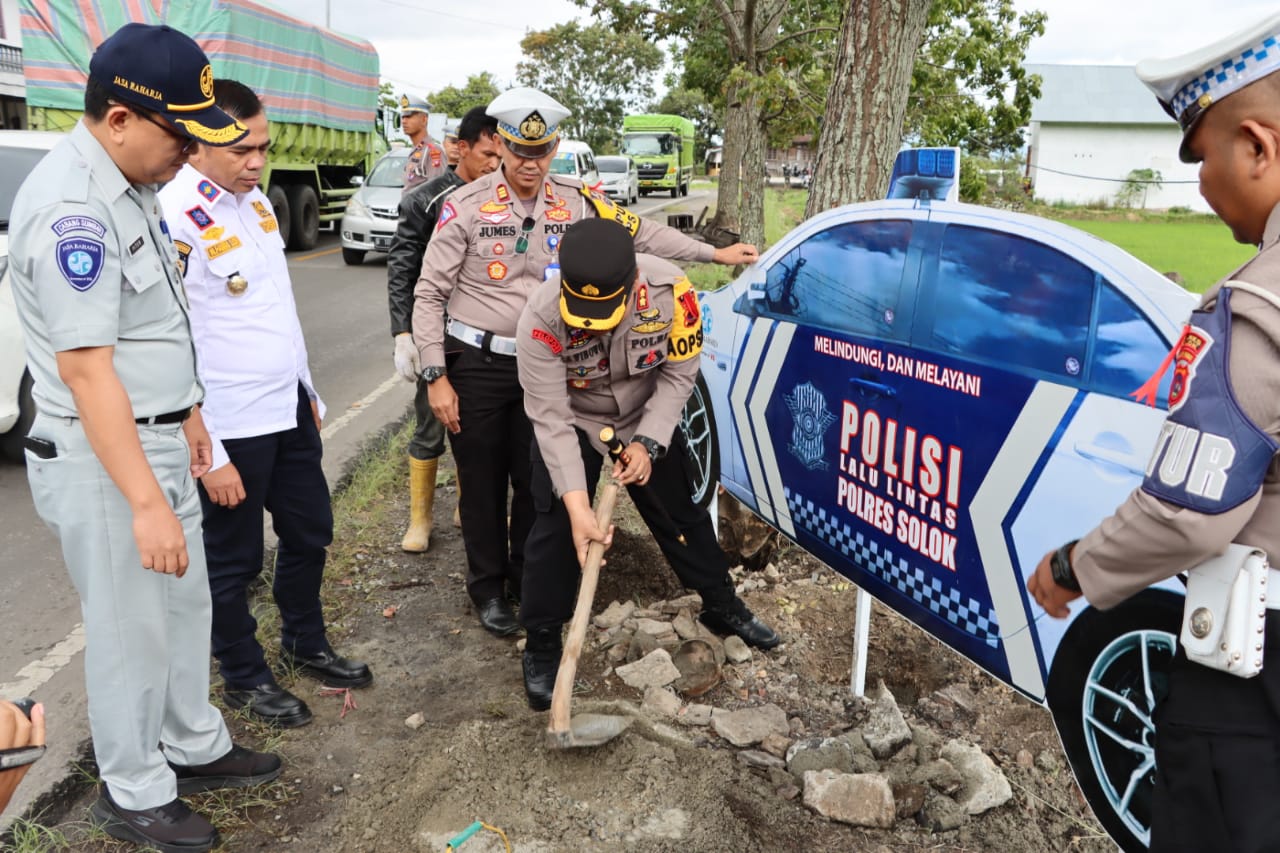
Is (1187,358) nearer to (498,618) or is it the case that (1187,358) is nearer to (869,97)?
(498,618)

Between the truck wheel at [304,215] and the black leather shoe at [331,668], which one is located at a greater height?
the truck wheel at [304,215]

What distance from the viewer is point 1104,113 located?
120 ft

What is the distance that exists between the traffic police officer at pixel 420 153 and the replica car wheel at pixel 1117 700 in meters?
4.09

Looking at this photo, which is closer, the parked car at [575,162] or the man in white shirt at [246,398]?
the man in white shirt at [246,398]

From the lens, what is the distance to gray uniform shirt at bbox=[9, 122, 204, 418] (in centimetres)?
196

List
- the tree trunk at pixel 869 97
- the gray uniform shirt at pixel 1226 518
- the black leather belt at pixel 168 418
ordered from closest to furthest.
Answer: the gray uniform shirt at pixel 1226 518
the black leather belt at pixel 168 418
the tree trunk at pixel 869 97

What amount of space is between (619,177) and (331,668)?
24.8 metres

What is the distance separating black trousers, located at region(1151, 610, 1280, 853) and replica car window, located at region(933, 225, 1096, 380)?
788 mm

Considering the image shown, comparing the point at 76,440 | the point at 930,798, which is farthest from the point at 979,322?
the point at 76,440

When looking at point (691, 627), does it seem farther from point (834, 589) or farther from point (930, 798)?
point (930, 798)

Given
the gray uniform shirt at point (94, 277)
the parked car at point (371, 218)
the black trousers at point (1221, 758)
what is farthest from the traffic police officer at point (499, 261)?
the parked car at point (371, 218)

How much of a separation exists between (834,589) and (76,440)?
270 centimetres

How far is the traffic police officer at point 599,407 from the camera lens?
2578 millimetres

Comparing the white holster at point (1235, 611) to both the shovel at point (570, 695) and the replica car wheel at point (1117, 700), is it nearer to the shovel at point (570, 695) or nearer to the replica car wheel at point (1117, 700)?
the replica car wheel at point (1117, 700)
